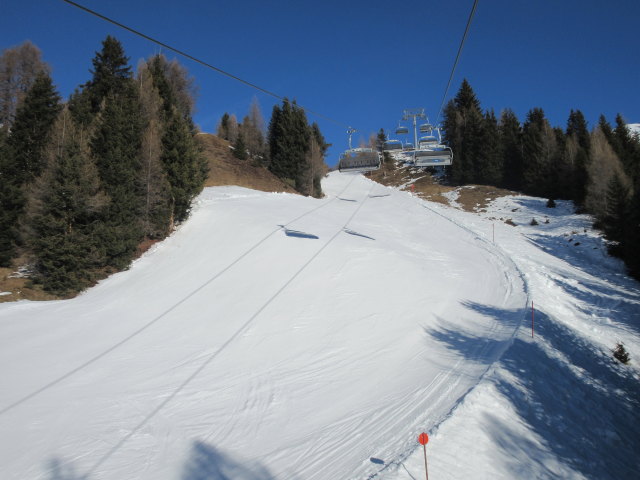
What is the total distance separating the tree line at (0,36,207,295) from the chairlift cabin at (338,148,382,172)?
1130 centimetres

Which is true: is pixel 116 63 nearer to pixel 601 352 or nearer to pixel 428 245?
pixel 428 245

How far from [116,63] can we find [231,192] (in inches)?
629

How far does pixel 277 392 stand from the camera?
9.04 meters

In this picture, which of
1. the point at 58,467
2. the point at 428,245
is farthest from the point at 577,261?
the point at 58,467

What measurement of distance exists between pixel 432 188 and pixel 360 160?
36.7 meters

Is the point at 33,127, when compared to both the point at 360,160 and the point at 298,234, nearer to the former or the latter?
the point at 298,234

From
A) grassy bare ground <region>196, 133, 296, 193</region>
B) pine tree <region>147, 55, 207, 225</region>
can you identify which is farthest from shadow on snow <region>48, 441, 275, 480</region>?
grassy bare ground <region>196, 133, 296, 193</region>

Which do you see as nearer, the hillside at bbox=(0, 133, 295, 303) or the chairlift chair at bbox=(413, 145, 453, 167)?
the chairlift chair at bbox=(413, 145, 453, 167)

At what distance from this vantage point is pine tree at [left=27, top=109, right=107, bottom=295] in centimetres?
1675

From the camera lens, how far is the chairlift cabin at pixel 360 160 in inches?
1054

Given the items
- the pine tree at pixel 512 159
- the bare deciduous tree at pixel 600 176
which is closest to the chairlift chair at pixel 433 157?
the bare deciduous tree at pixel 600 176

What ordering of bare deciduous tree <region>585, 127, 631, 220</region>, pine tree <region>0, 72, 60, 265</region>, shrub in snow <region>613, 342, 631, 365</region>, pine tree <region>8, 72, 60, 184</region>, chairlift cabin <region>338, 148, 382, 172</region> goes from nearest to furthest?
1. shrub in snow <region>613, 342, 631, 365</region>
2. pine tree <region>0, 72, 60, 265</region>
3. pine tree <region>8, 72, 60, 184</region>
4. chairlift cabin <region>338, 148, 382, 172</region>
5. bare deciduous tree <region>585, 127, 631, 220</region>

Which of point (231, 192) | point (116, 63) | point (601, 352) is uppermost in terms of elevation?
point (116, 63)

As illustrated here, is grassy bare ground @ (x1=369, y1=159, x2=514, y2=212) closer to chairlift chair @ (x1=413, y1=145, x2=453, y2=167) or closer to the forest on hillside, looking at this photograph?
chairlift chair @ (x1=413, y1=145, x2=453, y2=167)
